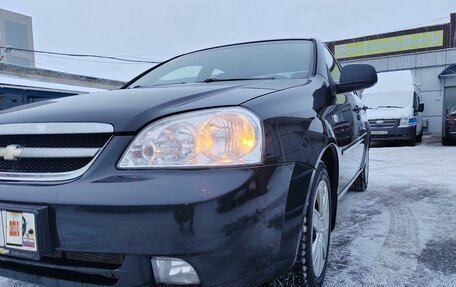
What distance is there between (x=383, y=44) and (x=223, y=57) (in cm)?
1744

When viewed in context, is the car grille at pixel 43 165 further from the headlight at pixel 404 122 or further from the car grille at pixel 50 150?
the headlight at pixel 404 122

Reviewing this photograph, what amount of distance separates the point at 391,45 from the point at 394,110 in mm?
8035

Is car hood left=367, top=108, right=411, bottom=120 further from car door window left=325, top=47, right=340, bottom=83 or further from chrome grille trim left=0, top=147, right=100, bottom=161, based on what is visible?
chrome grille trim left=0, top=147, right=100, bottom=161

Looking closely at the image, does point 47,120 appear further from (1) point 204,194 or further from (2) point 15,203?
(1) point 204,194

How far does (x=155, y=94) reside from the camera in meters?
1.78

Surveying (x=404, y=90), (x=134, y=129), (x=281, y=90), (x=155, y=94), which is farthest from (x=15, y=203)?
(x=404, y=90)

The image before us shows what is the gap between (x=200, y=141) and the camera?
1.40m

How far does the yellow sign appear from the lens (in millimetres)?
17078

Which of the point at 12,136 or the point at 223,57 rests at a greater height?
the point at 223,57

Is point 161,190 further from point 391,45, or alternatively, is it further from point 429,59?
point 391,45

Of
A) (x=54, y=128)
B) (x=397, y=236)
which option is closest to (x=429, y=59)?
(x=397, y=236)

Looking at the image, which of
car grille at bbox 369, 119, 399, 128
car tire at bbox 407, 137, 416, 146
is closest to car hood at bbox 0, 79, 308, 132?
car grille at bbox 369, 119, 399, 128

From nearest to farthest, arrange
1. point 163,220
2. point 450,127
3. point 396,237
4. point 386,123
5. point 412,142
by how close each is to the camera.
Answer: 1. point 163,220
2. point 396,237
3. point 450,127
4. point 386,123
5. point 412,142

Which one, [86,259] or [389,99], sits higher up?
[389,99]
